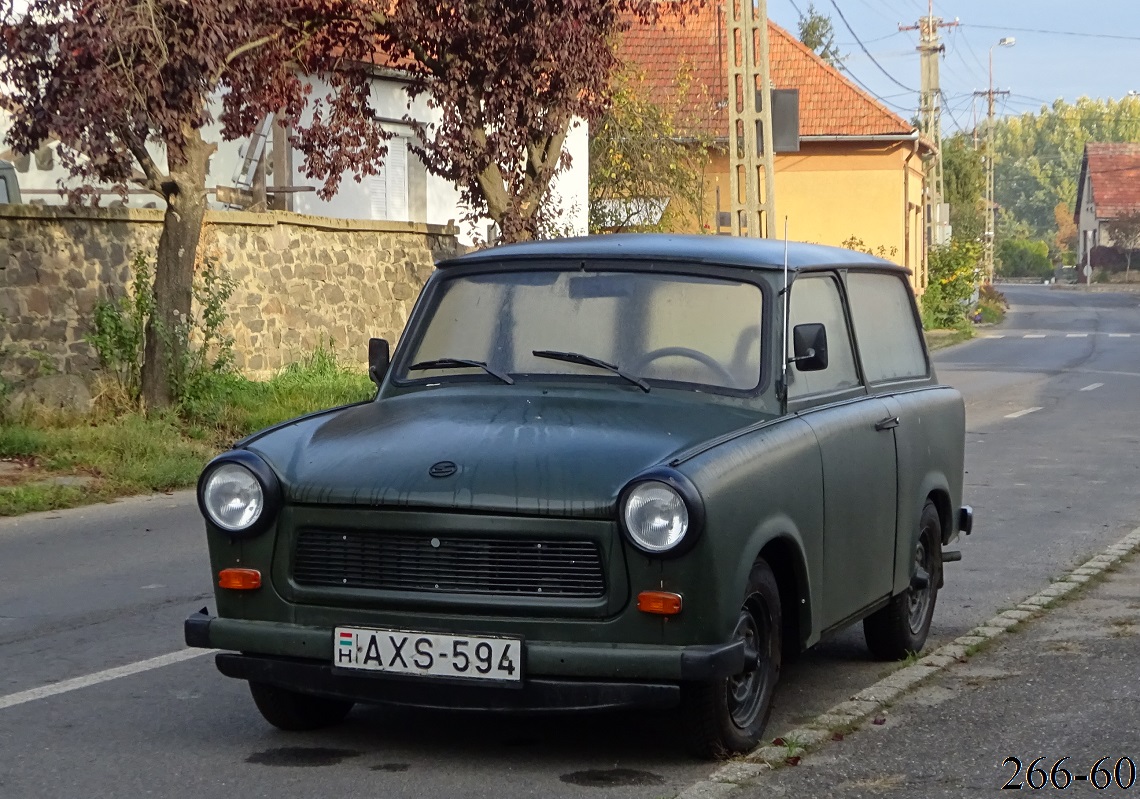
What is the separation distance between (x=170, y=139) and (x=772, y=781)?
1129cm

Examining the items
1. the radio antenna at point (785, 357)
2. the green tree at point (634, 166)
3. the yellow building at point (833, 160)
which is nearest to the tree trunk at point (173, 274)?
the radio antenna at point (785, 357)

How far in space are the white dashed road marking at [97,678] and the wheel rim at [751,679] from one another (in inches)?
103

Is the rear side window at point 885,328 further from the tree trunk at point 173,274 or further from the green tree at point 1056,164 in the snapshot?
the green tree at point 1056,164

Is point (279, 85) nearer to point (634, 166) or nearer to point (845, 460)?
point (845, 460)

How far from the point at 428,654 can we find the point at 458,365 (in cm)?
149

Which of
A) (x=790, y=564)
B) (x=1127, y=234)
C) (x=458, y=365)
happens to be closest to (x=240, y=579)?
(x=458, y=365)

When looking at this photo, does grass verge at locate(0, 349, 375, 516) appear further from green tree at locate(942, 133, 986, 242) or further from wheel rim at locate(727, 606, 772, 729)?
green tree at locate(942, 133, 986, 242)

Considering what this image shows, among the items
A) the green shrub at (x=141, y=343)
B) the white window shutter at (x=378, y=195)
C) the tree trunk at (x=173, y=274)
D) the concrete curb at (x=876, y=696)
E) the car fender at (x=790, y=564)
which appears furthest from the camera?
the white window shutter at (x=378, y=195)

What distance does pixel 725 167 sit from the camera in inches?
1832

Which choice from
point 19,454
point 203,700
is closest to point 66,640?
point 203,700

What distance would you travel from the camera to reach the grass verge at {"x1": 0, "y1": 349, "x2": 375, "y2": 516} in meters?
12.9

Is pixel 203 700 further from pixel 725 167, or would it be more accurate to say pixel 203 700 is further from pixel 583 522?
pixel 725 167

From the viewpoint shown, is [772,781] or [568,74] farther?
[568,74]

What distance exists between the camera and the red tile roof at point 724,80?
148ft
